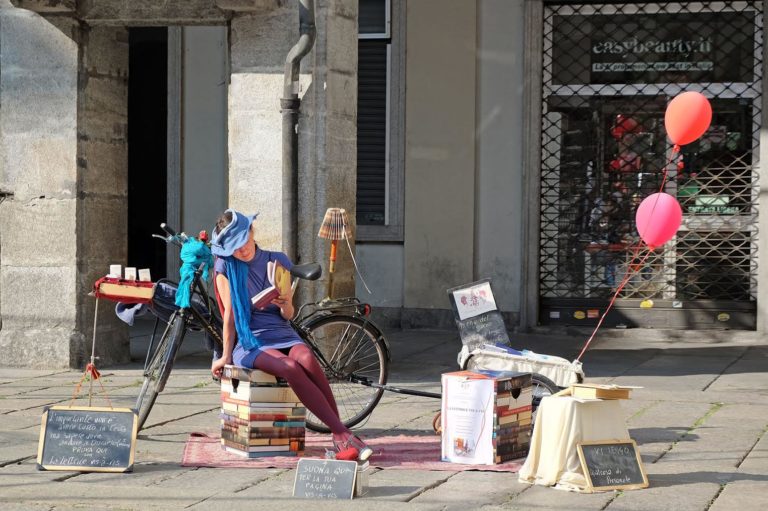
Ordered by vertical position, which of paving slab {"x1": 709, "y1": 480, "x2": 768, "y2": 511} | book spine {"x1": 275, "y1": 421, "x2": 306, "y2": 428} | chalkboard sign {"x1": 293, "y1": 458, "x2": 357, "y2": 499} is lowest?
paving slab {"x1": 709, "y1": 480, "x2": 768, "y2": 511}

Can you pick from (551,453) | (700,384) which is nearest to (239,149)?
(700,384)

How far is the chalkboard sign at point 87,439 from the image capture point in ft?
22.0

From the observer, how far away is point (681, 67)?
13.1m

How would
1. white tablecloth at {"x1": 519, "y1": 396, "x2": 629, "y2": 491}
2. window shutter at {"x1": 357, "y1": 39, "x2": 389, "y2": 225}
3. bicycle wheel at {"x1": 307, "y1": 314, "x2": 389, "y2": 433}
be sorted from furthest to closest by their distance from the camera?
1. window shutter at {"x1": 357, "y1": 39, "x2": 389, "y2": 225}
2. bicycle wheel at {"x1": 307, "y1": 314, "x2": 389, "y2": 433}
3. white tablecloth at {"x1": 519, "y1": 396, "x2": 629, "y2": 491}

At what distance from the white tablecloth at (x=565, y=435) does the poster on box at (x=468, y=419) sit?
0.41 metres

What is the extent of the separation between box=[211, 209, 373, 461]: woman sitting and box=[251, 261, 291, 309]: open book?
3 centimetres

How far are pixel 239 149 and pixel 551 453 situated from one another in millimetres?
4682

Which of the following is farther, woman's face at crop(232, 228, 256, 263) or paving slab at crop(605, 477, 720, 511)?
woman's face at crop(232, 228, 256, 263)

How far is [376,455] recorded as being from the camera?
720 cm

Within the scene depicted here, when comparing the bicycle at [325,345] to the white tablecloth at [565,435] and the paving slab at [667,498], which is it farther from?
the paving slab at [667,498]

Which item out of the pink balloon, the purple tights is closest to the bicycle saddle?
the purple tights

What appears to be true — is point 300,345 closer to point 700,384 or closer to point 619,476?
point 619,476

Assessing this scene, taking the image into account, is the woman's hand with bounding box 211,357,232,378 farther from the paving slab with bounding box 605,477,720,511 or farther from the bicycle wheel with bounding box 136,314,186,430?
the paving slab with bounding box 605,477,720,511

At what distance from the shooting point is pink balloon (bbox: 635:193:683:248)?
7691 mm
